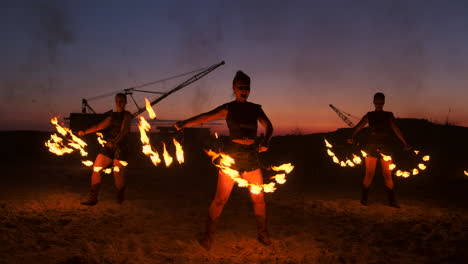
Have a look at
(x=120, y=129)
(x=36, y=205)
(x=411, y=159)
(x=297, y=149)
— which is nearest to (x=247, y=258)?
(x=120, y=129)

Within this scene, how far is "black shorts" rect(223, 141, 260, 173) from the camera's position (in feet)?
16.6

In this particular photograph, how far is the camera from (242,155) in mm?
5094

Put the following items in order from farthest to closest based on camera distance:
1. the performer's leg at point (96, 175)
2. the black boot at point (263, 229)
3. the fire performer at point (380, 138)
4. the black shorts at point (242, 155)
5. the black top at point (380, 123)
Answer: the black top at point (380, 123) < the fire performer at point (380, 138) < the performer's leg at point (96, 175) < the black boot at point (263, 229) < the black shorts at point (242, 155)

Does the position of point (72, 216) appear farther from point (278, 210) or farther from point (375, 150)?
point (375, 150)

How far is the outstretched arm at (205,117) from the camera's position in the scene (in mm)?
4969

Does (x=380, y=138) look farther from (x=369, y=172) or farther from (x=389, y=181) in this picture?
(x=389, y=181)

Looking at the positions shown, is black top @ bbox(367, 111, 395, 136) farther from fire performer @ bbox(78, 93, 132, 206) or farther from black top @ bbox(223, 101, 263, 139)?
fire performer @ bbox(78, 93, 132, 206)

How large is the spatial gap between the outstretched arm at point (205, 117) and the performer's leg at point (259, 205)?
1.04m

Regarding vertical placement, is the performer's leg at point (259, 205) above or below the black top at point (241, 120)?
below

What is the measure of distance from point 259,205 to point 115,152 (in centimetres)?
415

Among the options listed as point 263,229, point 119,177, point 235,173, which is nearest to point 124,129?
point 119,177

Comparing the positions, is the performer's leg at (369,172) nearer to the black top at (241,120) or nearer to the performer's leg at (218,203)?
the black top at (241,120)

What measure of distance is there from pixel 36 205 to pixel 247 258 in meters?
5.82

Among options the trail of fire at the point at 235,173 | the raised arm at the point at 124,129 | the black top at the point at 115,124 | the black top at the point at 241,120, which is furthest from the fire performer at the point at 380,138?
the black top at the point at 115,124
